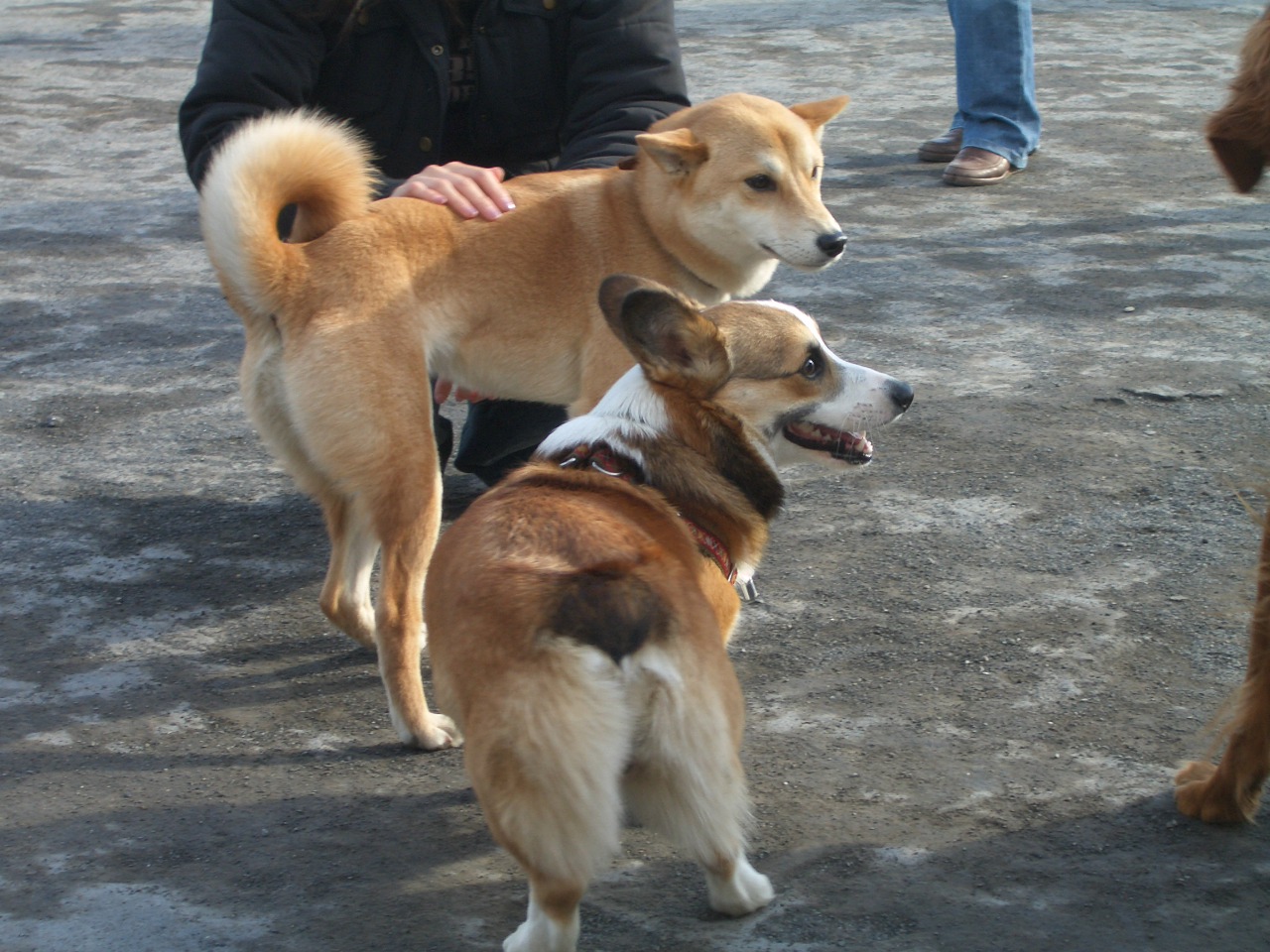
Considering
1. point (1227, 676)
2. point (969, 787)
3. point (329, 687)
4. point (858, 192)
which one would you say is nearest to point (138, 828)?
point (329, 687)

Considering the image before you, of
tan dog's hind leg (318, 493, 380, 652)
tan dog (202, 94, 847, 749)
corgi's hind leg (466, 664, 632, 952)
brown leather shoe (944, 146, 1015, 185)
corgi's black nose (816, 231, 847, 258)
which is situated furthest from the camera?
brown leather shoe (944, 146, 1015, 185)

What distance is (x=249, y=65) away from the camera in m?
3.58

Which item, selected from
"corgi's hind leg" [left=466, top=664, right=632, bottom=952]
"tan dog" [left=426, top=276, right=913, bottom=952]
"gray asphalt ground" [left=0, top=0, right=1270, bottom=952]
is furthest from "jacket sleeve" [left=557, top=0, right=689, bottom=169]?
"corgi's hind leg" [left=466, top=664, right=632, bottom=952]

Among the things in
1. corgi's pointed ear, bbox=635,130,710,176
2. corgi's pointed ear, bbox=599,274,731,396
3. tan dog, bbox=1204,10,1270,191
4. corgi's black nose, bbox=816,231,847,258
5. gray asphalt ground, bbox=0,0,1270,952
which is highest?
tan dog, bbox=1204,10,1270,191

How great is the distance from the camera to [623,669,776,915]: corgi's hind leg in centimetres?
208

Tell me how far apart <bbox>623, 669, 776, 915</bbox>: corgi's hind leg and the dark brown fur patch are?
0.12 meters

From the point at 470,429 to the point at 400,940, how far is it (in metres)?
2.27

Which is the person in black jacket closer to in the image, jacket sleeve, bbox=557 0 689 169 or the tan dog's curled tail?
jacket sleeve, bbox=557 0 689 169

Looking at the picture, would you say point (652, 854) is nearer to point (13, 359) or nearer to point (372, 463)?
point (372, 463)

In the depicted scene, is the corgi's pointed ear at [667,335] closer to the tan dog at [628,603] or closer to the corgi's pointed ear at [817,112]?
the tan dog at [628,603]

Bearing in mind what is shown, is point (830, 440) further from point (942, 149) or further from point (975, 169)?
point (942, 149)

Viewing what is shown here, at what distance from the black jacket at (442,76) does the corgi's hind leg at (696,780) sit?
2.18 meters

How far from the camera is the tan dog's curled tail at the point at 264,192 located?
2.96 m

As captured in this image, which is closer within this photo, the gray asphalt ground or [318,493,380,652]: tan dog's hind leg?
the gray asphalt ground
